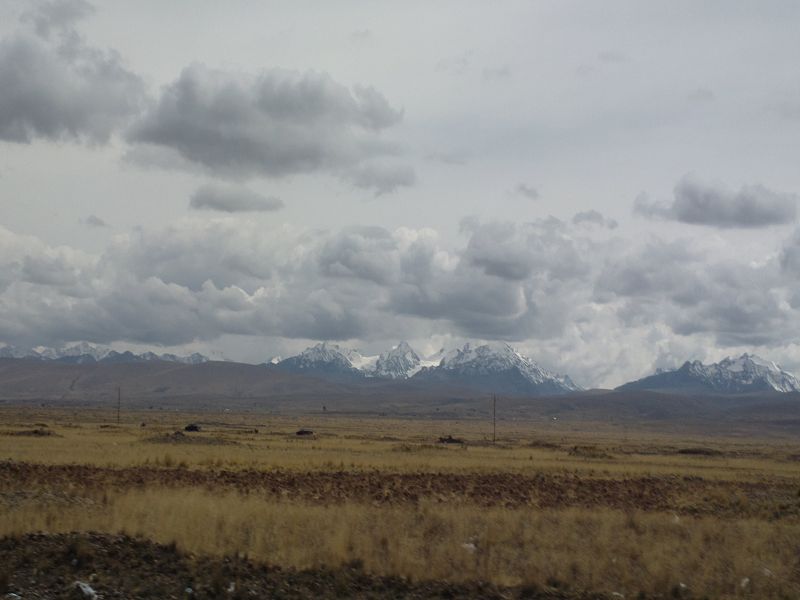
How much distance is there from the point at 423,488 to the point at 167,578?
62.4 ft

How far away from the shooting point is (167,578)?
15.5 metres

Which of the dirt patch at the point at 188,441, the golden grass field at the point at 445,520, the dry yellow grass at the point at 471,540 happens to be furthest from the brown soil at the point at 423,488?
the dirt patch at the point at 188,441

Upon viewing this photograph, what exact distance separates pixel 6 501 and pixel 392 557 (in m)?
11.8

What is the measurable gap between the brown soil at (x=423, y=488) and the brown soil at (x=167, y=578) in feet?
33.8

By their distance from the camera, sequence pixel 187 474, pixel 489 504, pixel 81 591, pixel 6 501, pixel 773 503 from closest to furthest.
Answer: pixel 81 591 → pixel 6 501 → pixel 489 504 → pixel 773 503 → pixel 187 474

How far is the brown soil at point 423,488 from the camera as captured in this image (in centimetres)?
2964

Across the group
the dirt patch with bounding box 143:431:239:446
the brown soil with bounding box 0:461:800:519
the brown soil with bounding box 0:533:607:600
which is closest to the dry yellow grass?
the brown soil with bounding box 0:533:607:600

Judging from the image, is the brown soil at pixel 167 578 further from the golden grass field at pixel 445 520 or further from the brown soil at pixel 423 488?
the brown soil at pixel 423 488

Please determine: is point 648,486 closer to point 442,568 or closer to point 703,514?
point 703,514

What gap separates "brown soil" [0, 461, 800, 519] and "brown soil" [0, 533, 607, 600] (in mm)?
10305

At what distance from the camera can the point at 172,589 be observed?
15.0m

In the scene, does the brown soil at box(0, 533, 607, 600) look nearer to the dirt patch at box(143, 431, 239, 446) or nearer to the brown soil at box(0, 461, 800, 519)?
the brown soil at box(0, 461, 800, 519)

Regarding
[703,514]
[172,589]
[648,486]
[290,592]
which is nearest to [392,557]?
[290,592]

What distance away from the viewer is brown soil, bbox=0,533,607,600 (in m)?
14.8
